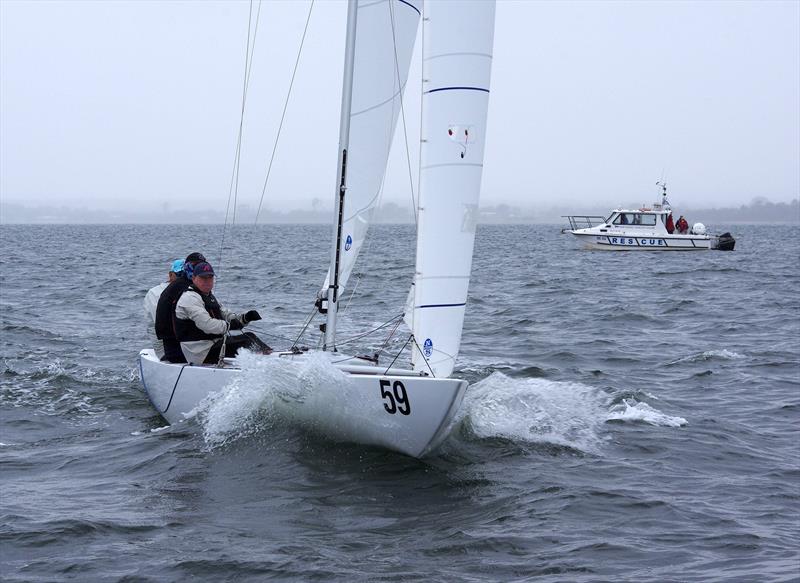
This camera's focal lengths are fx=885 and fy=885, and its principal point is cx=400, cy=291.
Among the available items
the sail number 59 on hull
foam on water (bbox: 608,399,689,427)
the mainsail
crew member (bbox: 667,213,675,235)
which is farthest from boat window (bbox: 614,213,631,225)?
the sail number 59 on hull

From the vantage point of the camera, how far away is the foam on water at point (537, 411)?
27.2 ft

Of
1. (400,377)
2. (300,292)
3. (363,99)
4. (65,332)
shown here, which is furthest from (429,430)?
(300,292)

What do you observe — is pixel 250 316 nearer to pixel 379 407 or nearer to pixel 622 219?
pixel 379 407

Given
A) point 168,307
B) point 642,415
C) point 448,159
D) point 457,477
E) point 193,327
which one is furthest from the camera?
point 642,415

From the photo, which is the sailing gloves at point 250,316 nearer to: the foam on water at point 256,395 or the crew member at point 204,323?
the crew member at point 204,323

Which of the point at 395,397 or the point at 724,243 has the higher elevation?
the point at 724,243

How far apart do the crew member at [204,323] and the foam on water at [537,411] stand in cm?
227

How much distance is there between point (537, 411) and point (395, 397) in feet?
8.87

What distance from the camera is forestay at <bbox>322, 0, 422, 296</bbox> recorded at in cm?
786

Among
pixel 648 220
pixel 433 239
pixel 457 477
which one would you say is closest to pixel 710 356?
pixel 457 477

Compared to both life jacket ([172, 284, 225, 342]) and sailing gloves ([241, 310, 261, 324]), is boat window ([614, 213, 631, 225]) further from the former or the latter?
life jacket ([172, 284, 225, 342])

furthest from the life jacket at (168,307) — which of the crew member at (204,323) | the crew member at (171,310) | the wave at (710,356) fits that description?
the wave at (710,356)

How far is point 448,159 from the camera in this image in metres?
6.85

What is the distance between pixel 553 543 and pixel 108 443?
14.5ft
